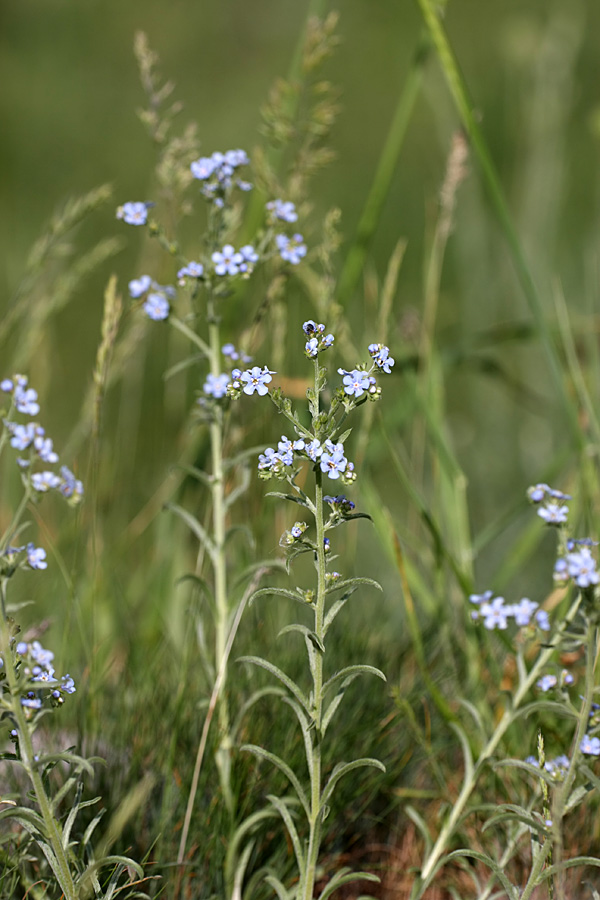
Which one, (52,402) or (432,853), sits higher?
(52,402)

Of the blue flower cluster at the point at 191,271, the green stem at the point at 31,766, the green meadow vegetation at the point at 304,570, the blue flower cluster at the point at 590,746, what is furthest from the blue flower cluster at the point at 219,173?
the blue flower cluster at the point at 590,746

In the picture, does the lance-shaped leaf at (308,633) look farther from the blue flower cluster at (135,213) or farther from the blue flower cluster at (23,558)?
the blue flower cluster at (135,213)

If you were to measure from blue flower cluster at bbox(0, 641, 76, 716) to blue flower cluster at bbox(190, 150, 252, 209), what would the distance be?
2.27 feet

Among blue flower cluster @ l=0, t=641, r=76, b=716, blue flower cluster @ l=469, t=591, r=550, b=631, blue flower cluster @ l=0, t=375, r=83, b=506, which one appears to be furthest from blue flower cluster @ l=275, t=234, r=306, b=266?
blue flower cluster @ l=0, t=641, r=76, b=716

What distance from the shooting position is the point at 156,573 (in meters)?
2.06

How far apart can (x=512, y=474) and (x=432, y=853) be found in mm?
1727

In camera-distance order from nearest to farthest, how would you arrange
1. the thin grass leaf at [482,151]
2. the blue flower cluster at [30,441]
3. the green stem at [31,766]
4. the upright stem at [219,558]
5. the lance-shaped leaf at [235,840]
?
1. the green stem at [31,766]
2. the blue flower cluster at [30,441]
3. the lance-shaped leaf at [235,840]
4. the upright stem at [219,558]
5. the thin grass leaf at [482,151]

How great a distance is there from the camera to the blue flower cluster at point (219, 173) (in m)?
1.29

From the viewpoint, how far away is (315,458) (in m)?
0.93

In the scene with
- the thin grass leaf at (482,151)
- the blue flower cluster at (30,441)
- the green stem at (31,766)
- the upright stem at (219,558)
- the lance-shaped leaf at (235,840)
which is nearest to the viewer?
the green stem at (31,766)

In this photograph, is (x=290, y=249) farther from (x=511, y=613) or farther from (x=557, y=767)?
(x=557, y=767)

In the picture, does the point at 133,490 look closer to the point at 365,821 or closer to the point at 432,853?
the point at 365,821

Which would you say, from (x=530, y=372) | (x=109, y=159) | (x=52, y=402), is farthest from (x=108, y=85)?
(x=530, y=372)

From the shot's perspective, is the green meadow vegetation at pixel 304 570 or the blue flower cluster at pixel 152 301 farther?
the blue flower cluster at pixel 152 301
